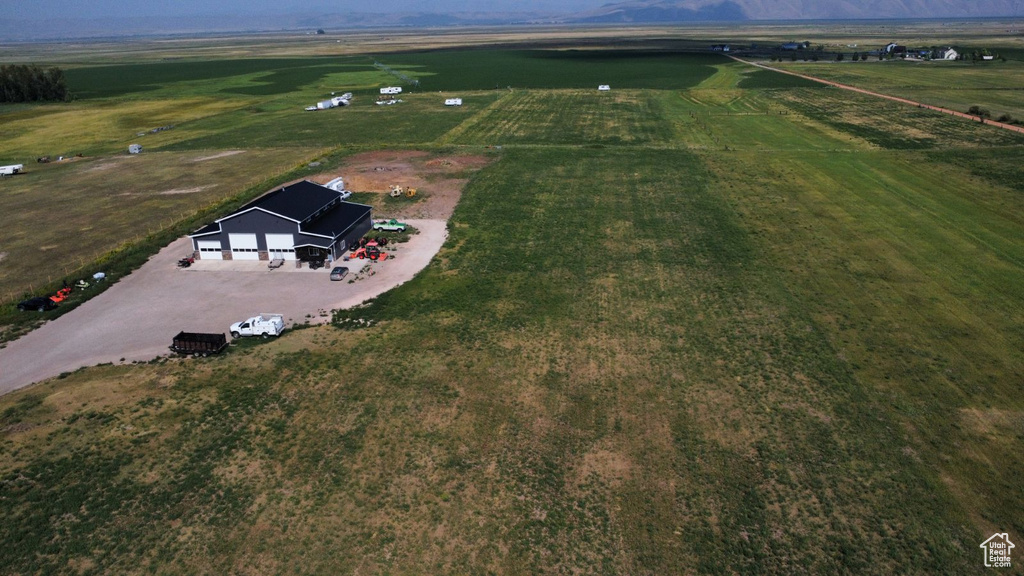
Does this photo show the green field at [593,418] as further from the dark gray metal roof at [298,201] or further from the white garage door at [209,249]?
the white garage door at [209,249]

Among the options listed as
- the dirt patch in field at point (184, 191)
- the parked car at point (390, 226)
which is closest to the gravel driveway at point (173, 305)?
the parked car at point (390, 226)

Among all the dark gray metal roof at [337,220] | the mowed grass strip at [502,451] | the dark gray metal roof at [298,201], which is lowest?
the mowed grass strip at [502,451]

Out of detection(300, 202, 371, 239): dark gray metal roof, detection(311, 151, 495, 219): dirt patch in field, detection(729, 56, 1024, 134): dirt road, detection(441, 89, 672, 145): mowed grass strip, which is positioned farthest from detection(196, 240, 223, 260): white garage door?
detection(729, 56, 1024, 134): dirt road

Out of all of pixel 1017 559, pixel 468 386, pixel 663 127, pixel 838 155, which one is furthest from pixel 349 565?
pixel 663 127

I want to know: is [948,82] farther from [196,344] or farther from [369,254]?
[196,344]

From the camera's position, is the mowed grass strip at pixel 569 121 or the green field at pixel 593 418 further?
the mowed grass strip at pixel 569 121

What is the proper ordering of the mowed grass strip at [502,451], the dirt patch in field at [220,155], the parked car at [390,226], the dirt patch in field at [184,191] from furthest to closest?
the dirt patch in field at [220,155] < the dirt patch in field at [184,191] < the parked car at [390,226] < the mowed grass strip at [502,451]

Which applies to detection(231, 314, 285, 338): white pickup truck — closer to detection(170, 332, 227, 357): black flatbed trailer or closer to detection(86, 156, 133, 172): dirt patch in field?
detection(170, 332, 227, 357): black flatbed trailer
